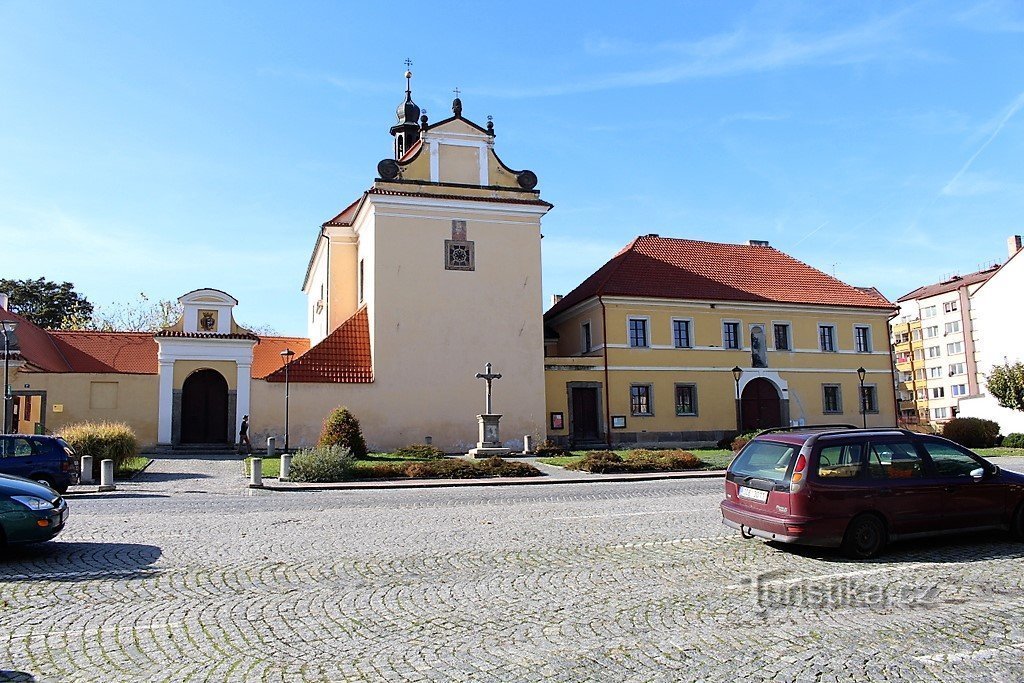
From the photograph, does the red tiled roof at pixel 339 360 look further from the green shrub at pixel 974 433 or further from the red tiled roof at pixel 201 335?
the green shrub at pixel 974 433

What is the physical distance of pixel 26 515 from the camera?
9086 mm

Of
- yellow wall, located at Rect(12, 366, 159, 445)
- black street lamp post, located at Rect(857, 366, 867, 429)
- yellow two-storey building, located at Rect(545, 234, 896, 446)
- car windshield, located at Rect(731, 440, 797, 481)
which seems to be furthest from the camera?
black street lamp post, located at Rect(857, 366, 867, 429)

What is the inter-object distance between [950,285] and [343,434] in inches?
2898

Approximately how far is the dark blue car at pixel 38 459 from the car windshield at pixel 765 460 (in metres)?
14.7

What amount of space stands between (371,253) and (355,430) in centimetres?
987

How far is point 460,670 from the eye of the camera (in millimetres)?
5352

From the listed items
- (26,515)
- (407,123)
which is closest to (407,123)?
(407,123)

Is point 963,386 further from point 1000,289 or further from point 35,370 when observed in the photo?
point 35,370

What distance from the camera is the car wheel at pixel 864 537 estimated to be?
349 inches

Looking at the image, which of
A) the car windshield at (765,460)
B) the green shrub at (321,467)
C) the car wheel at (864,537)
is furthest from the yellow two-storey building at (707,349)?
the car wheel at (864,537)

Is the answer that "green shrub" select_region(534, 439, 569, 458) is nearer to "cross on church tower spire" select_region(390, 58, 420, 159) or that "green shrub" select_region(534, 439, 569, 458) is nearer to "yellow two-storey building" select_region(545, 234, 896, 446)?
"yellow two-storey building" select_region(545, 234, 896, 446)

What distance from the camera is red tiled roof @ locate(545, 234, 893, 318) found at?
38.1 meters

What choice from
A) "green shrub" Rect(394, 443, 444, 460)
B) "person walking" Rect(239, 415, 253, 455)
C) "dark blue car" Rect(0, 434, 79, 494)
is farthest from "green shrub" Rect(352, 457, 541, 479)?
"person walking" Rect(239, 415, 253, 455)

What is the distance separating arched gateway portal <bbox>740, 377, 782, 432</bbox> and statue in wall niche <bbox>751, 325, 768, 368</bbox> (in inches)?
30.0
